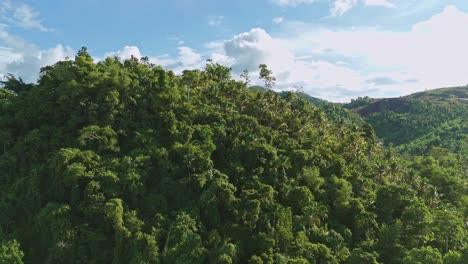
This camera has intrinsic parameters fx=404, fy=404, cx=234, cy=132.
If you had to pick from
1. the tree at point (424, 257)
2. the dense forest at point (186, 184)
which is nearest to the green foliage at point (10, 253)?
the dense forest at point (186, 184)

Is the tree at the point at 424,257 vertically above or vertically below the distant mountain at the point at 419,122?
below

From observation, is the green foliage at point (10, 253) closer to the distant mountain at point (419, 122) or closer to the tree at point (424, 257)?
the tree at point (424, 257)

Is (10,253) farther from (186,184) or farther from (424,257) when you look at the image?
(424,257)

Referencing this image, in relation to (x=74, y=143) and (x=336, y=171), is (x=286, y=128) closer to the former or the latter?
(x=336, y=171)

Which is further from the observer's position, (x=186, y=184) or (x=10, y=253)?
(x=186, y=184)

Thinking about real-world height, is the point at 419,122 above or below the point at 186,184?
above

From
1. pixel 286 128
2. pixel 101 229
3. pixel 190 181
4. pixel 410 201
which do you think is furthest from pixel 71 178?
pixel 410 201

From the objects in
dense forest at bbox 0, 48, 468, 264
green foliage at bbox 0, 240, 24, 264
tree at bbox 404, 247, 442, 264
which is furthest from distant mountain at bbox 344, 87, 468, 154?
green foliage at bbox 0, 240, 24, 264

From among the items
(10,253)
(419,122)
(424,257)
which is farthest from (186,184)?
(419,122)

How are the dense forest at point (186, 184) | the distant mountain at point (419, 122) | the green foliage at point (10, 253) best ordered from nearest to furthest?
the green foliage at point (10, 253) < the dense forest at point (186, 184) < the distant mountain at point (419, 122)
